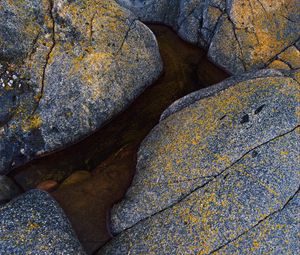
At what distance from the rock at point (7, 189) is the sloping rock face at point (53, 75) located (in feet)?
1.52

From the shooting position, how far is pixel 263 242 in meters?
8.03

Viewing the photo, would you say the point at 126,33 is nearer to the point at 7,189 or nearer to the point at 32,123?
the point at 32,123

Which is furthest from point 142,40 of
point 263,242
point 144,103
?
point 263,242

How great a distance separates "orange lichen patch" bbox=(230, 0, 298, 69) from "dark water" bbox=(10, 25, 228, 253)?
4.25 feet

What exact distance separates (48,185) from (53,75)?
10.4ft

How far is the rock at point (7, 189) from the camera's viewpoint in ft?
32.4

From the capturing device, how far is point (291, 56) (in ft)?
42.2

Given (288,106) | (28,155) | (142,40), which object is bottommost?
(288,106)

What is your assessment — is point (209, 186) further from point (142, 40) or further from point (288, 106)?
point (142, 40)

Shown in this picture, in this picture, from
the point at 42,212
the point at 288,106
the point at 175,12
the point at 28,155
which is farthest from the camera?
the point at 175,12

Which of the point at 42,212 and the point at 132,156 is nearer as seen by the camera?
the point at 42,212

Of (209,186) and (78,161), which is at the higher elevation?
(78,161)

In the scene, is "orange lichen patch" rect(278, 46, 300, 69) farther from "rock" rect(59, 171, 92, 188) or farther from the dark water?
"rock" rect(59, 171, 92, 188)

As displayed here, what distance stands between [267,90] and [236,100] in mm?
862
